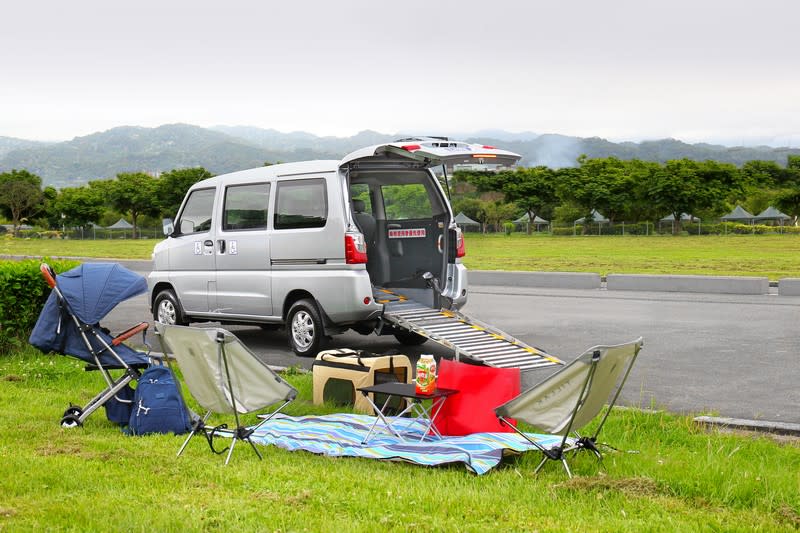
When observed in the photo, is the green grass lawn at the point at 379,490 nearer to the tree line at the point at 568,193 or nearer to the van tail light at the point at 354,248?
the van tail light at the point at 354,248

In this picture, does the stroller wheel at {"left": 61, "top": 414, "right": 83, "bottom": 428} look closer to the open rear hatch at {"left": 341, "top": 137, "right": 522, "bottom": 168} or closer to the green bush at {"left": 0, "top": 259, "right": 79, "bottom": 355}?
the green bush at {"left": 0, "top": 259, "right": 79, "bottom": 355}

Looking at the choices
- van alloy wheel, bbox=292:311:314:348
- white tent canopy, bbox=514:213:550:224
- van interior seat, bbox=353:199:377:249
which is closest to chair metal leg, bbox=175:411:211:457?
van alloy wheel, bbox=292:311:314:348

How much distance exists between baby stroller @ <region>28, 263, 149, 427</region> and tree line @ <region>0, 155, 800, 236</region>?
2962 inches

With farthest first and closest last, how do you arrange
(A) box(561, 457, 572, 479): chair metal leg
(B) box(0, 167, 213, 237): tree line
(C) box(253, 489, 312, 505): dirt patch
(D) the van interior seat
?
(B) box(0, 167, 213, 237): tree line, (D) the van interior seat, (A) box(561, 457, 572, 479): chair metal leg, (C) box(253, 489, 312, 505): dirt patch

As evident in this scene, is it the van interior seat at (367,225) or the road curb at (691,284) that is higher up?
the van interior seat at (367,225)

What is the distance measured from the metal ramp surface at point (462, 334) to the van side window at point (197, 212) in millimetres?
2874

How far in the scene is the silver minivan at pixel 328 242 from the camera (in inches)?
427

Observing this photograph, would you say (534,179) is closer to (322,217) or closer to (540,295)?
(540,295)

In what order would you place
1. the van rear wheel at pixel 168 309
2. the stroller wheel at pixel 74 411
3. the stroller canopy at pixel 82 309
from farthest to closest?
the van rear wheel at pixel 168 309, the stroller canopy at pixel 82 309, the stroller wheel at pixel 74 411

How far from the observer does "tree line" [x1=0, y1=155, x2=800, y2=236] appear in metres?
92.1

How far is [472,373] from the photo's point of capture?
6.98 meters

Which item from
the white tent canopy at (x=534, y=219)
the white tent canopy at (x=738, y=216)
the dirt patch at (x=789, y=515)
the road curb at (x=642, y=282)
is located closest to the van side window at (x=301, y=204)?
the dirt patch at (x=789, y=515)

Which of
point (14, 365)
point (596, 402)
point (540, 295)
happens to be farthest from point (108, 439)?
point (540, 295)

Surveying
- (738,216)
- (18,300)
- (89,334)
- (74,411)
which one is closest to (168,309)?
(18,300)
